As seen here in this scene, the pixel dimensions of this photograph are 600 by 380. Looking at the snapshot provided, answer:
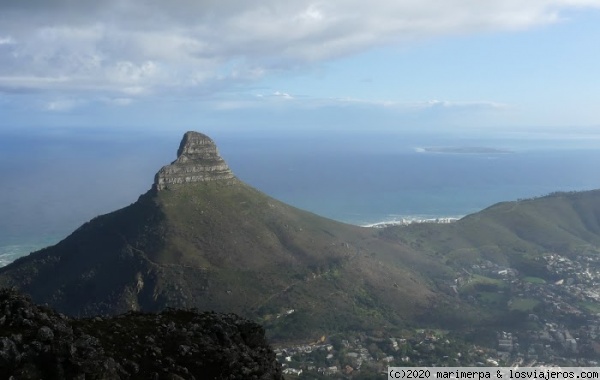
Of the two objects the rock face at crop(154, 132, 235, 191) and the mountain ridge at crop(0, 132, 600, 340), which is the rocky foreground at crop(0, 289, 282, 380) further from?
the rock face at crop(154, 132, 235, 191)

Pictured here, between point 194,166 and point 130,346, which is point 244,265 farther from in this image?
point 130,346

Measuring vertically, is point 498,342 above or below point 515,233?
below

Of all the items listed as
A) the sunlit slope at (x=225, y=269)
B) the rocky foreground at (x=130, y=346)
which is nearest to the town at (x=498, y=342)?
the sunlit slope at (x=225, y=269)

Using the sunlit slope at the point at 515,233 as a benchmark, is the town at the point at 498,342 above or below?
below

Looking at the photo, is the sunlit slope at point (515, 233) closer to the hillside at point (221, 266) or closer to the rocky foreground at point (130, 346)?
the hillside at point (221, 266)

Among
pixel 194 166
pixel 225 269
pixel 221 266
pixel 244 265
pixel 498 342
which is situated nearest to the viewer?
pixel 498 342

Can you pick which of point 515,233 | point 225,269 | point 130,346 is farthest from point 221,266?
point 515,233

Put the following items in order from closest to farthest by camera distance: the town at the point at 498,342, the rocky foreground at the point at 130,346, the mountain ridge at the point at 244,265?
the rocky foreground at the point at 130,346 → the town at the point at 498,342 → the mountain ridge at the point at 244,265
